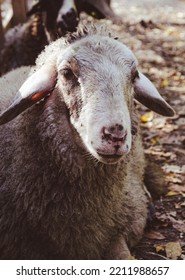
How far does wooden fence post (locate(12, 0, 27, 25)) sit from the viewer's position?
8656 mm

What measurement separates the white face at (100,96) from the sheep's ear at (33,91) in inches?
2.9

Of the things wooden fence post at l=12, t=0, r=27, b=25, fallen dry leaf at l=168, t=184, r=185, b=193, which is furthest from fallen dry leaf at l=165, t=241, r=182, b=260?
wooden fence post at l=12, t=0, r=27, b=25

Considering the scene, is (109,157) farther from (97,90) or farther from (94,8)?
(94,8)

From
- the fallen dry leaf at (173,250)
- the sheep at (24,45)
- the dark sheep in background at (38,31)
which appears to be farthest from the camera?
the sheep at (24,45)

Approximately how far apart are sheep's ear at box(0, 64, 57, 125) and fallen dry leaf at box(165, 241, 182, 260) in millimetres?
1495

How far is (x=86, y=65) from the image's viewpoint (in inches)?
122

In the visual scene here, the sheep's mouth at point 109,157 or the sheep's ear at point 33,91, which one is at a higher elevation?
the sheep's ear at point 33,91

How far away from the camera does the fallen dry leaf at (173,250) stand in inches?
146

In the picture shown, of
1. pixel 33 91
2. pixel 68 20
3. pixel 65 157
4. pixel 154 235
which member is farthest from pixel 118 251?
pixel 68 20

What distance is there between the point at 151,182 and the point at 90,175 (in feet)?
4.75

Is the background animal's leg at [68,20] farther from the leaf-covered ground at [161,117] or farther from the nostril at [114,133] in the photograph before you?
the nostril at [114,133]

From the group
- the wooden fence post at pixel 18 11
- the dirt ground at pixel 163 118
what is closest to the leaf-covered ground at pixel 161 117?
the dirt ground at pixel 163 118

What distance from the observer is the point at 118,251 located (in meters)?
3.57

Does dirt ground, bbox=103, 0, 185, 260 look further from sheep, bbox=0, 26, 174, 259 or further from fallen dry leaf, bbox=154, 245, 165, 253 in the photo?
sheep, bbox=0, 26, 174, 259
